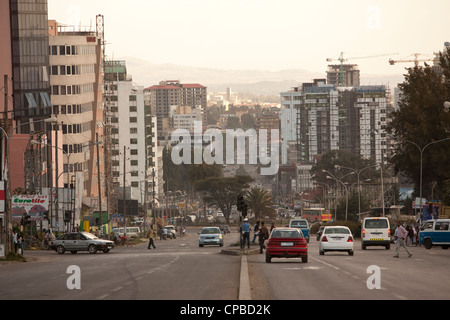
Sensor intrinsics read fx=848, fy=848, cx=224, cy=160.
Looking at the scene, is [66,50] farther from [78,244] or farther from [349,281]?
[349,281]

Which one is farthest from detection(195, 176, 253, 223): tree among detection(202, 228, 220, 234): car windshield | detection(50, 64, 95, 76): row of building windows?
detection(202, 228, 220, 234): car windshield

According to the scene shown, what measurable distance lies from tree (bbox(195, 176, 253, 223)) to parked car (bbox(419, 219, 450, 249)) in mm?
110964

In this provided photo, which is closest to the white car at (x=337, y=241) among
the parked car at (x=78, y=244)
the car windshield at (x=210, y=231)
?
the parked car at (x=78, y=244)

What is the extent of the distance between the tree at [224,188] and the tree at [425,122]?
3636 inches

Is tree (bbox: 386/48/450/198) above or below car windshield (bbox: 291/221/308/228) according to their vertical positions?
above

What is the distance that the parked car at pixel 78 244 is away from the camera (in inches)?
2172

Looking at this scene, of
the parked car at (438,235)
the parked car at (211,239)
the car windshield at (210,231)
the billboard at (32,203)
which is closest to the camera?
the parked car at (438,235)

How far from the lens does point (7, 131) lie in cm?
4803

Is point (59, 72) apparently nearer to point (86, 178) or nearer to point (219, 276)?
point (86, 178)

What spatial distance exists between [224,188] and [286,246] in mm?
130791

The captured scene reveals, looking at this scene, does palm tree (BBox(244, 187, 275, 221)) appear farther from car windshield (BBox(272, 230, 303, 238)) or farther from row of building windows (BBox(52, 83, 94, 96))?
car windshield (BBox(272, 230, 303, 238))

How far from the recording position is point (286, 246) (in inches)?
1334

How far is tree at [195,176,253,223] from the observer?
164 m

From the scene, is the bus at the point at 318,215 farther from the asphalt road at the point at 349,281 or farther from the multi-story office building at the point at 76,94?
the asphalt road at the point at 349,281
